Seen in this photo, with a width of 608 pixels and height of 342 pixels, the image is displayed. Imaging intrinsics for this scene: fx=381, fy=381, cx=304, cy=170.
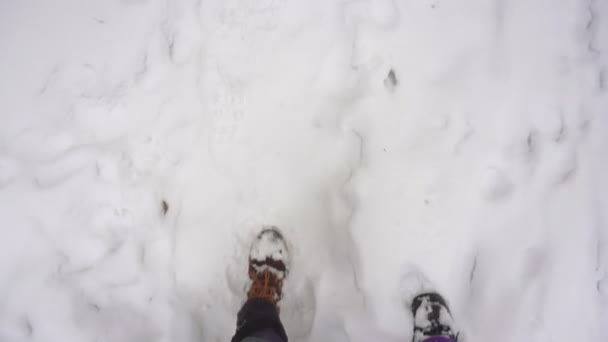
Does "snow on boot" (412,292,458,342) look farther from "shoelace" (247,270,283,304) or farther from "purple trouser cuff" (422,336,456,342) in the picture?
"shoelace" (247,270,283,304)

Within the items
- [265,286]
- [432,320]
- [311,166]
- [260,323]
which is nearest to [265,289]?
[265,286]

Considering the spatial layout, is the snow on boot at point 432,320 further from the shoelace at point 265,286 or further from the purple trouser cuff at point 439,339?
the shoelace at point 265,286

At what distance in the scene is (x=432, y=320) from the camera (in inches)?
52.7

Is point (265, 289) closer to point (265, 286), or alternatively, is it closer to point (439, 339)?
point (265, 286)

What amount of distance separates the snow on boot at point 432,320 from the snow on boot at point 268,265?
0.52m

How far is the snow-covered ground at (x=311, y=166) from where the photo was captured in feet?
4.58

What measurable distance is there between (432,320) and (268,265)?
62cm

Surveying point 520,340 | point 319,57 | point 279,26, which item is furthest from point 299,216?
point 520,340

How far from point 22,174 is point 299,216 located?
1.11 metres

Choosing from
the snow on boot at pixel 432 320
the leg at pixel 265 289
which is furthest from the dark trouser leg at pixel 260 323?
the snow on boot at pixel 432 320

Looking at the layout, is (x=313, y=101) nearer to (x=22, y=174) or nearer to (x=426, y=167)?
(x=426, y=167)

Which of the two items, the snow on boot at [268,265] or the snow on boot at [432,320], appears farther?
the snow on boot at [268,265]

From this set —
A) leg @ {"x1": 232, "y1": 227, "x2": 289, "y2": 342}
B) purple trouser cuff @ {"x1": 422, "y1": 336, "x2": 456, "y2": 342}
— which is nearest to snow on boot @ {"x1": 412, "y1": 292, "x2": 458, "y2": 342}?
purple trouser cuff @ {"x1": 422, "y1": 336, "x2": 456, "y2": 342}

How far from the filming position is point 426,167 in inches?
57.2
